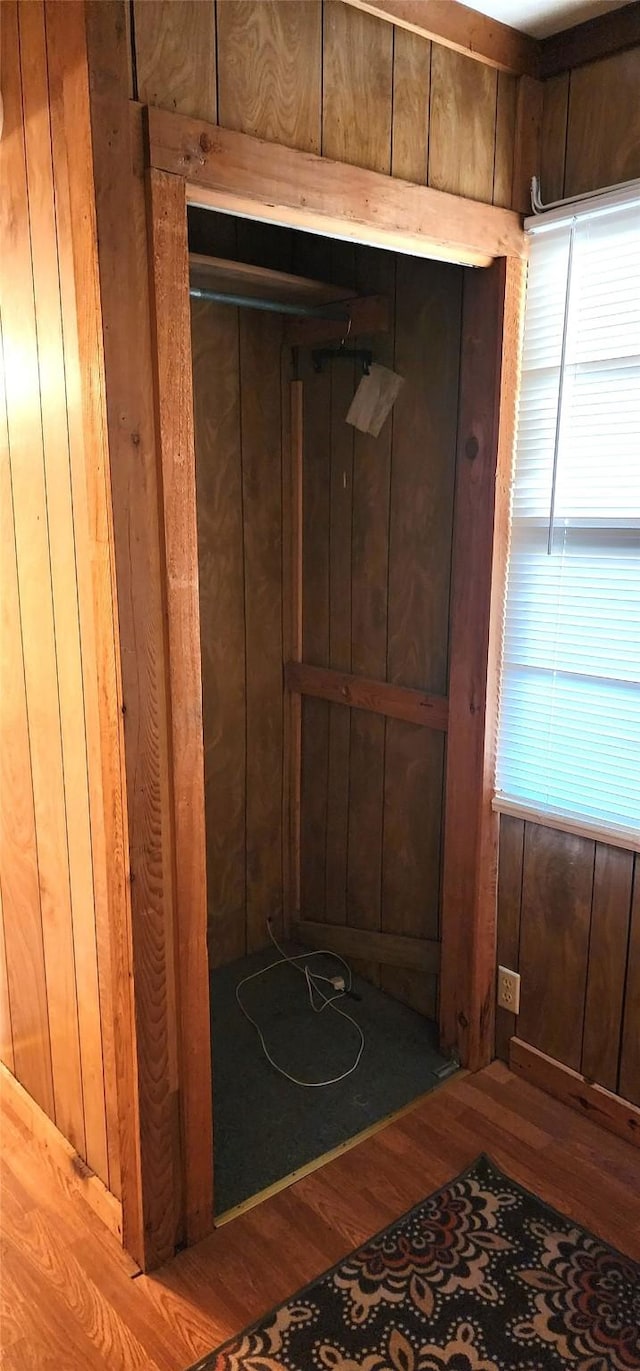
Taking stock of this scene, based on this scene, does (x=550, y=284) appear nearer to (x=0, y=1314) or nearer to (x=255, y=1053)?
(x=255, y=1053)

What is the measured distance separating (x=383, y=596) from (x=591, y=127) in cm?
128

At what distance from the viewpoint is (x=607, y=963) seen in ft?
7.35

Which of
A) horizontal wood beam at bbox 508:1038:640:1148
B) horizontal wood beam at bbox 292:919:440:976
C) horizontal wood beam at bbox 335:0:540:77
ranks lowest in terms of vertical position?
horizontal wood beam at bbox 508:1038:640:1148

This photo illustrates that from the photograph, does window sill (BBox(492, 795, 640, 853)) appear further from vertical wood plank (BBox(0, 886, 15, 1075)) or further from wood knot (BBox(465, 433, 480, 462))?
vertical wood plank (BBox(0, 886, 15, 1075))

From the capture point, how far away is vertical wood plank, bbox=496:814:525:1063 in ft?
7.86

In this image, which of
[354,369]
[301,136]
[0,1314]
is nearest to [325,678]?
[354,369]

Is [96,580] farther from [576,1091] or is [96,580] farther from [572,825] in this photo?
[576,1091]

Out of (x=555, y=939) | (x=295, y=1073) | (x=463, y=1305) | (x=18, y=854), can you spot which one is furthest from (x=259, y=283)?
(x=463, y=1305)

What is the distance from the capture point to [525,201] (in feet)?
7.10

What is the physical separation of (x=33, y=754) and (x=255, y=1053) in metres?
1.15

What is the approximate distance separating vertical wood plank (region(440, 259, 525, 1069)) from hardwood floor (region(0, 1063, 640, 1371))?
0.92 feet

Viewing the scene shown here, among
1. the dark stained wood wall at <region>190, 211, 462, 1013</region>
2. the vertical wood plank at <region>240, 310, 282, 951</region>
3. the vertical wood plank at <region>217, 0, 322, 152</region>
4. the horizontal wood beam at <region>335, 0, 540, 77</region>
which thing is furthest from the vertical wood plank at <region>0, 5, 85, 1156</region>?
the vertical wood plank at <region>240, 310, 282, 951</region>

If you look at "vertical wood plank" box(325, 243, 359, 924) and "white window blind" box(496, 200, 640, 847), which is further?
"vertical wood plank" box(325, 243, 359, 924)

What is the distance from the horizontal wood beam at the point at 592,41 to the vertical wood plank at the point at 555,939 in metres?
1.80
